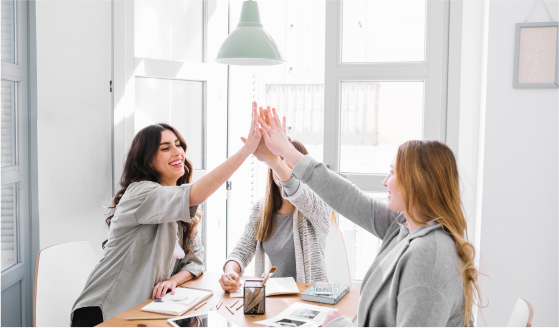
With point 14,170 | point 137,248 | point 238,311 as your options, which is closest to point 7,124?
point 14,170

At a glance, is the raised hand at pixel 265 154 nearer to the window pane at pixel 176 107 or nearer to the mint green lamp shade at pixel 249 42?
the mint green lamp shade at pixel 249 42

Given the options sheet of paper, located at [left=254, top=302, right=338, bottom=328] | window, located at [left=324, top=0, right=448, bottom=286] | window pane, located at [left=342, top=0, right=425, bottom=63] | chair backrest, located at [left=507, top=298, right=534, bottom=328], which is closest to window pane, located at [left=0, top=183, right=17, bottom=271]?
sheet of paper, located at [left=254, top=302, right=338, bottom=328]

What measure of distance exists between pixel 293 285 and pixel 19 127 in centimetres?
146

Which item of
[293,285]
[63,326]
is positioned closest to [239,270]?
[293,285]

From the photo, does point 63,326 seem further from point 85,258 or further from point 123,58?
point 123,58

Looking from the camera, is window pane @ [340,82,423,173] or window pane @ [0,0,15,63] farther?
window pane @ [340,82,423,173]

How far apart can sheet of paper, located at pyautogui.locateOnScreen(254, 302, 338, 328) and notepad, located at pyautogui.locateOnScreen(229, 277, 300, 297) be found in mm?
126

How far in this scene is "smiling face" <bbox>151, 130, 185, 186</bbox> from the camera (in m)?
1.99

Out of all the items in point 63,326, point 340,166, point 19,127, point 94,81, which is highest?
point 94,81

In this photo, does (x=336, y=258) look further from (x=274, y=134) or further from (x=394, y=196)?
(x=394, y=196)

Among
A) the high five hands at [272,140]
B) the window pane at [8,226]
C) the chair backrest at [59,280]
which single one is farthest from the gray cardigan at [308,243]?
the window pane at [8,226]

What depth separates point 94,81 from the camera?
2479 mm

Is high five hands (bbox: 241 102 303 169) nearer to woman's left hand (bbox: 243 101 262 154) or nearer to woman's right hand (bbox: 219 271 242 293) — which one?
woman's left hand (bbox: 243 101 262 154)

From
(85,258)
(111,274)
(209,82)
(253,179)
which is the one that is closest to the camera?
(111,274)
